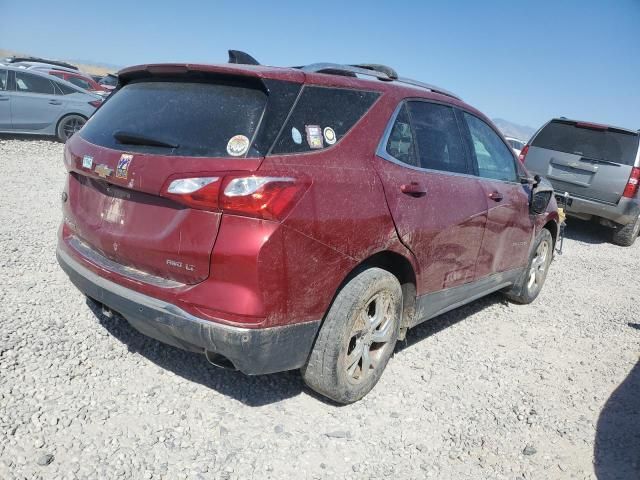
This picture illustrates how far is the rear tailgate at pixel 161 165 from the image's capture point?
7.82ft

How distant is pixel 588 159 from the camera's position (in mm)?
8586

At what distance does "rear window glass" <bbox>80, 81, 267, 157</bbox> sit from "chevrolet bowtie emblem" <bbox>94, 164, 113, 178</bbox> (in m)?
0.12

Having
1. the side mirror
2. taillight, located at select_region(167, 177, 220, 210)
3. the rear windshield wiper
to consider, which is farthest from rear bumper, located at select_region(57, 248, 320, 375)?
the side mirror

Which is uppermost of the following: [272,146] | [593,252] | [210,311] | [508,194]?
[272,146]

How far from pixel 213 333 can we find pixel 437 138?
201cm

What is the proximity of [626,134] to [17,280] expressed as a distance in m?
8.74

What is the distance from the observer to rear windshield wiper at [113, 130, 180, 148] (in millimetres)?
2528

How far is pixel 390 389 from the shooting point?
3.38 meters

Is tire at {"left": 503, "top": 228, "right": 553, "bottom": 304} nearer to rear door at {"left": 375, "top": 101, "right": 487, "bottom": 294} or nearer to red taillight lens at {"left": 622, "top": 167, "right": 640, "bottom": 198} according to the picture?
rear door at {"left": 375, "top": 101, "right": 487, "bottom": 294}

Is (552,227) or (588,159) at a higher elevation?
(588,159)

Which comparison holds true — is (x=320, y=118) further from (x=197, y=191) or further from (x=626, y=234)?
(x=626, y=234)

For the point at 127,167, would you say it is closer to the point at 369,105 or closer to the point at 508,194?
the point at 369,105

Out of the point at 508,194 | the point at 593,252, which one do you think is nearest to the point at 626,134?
the point at 593,252

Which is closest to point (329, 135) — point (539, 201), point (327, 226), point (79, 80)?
point (327, 226)
